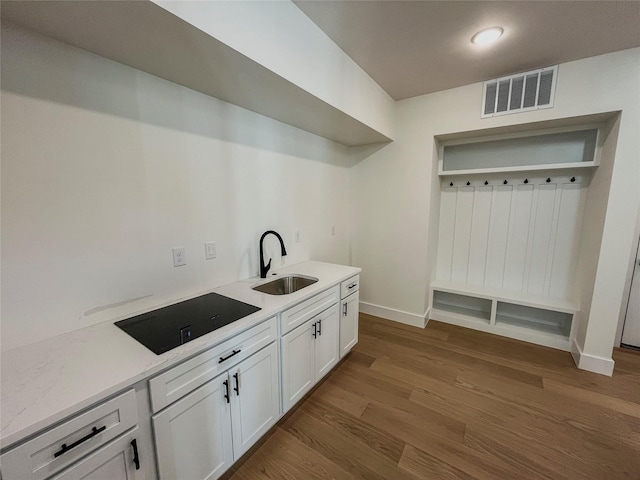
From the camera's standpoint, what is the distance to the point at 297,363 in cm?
174

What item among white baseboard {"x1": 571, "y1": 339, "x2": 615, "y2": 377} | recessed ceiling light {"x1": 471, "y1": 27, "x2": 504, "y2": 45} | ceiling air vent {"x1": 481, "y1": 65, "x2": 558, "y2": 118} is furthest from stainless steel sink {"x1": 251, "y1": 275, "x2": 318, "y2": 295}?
white baseboard {"x1": 571, "y1": 339, "x2": 615, "y2": 377}

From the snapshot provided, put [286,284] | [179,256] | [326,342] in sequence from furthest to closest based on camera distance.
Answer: [286,284]
[326,342]
[179,256]

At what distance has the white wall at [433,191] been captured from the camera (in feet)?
6.44

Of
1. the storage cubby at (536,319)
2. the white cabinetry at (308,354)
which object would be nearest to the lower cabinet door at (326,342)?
the white cabinetry at (308,354)

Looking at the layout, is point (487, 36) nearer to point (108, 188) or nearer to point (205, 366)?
point (108, 188)

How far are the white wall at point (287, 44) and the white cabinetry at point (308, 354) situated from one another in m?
1.59

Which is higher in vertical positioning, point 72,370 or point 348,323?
point 72,370

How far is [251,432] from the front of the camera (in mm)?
1439

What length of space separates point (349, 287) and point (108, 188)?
1788 mm

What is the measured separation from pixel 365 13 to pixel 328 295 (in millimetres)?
1867

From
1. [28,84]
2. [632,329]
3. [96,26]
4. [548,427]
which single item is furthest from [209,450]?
[632,329]

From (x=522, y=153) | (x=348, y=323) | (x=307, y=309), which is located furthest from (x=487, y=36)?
(x=348, y=323)

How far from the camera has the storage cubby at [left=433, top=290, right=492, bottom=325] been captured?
3161 mm

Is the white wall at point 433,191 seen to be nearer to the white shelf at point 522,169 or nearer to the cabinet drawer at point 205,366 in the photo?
the white shelf at point 522,169
